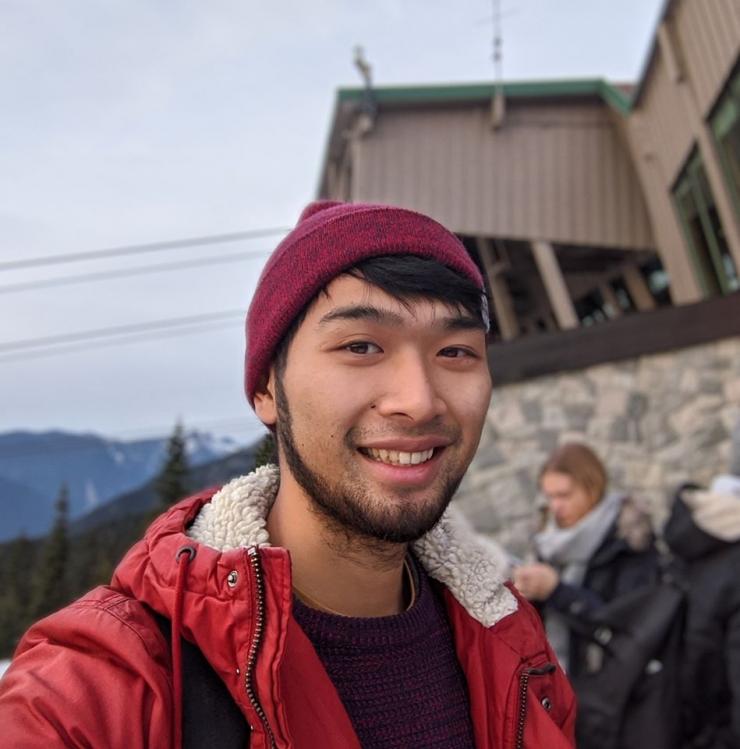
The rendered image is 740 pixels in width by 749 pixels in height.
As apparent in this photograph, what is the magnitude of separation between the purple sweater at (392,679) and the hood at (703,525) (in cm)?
173

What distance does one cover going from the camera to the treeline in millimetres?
8281

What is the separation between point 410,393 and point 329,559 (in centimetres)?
38

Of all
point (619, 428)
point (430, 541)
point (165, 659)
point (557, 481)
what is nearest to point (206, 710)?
point (165, 659)

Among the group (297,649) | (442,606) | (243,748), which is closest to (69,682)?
(243,748)

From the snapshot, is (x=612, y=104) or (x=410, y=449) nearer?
(x=410, y=449)

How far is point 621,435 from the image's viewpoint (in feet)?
22.6

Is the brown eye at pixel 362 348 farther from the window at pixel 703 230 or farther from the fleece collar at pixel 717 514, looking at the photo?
the window at pixel 703 230

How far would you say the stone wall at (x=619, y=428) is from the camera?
6426mm

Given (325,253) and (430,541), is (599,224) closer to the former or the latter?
(430,541)

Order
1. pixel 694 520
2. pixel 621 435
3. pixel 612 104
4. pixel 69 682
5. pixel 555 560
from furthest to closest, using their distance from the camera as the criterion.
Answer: pixel 612 104 → pixel 621 435 → pixel 555 560 → pixel 694 520 → pixel 69 682

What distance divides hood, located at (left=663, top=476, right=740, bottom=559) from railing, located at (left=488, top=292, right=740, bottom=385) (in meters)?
3.83

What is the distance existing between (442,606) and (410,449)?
0.55 metres

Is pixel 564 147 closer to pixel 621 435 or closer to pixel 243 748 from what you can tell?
pixel 621 435

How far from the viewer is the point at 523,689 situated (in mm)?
1547
